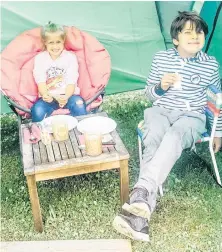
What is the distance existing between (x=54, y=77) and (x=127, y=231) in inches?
70.1

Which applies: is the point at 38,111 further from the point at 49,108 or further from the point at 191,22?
the point at 191,22

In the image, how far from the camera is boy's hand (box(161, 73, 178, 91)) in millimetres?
3363

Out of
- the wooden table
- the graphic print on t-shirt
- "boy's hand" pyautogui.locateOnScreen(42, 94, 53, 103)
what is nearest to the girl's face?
the graphic print on t-shirt

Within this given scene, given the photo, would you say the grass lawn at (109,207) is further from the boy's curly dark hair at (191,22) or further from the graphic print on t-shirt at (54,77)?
the boy's curly dark hair at (191,22)

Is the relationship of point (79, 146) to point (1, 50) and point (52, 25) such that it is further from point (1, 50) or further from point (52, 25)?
point (1, 50)

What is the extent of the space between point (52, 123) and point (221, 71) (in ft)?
6.49

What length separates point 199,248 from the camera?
305cm

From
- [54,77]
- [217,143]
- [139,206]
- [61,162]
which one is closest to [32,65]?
[54,77]

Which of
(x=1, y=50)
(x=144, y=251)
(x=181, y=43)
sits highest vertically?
(x=181, y=43)

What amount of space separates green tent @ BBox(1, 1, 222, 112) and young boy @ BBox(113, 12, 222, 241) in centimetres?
97

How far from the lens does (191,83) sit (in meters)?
3.61

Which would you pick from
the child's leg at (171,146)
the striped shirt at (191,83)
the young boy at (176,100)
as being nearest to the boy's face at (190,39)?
the young boy at (176,100)

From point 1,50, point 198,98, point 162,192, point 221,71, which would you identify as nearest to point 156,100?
point 198,98

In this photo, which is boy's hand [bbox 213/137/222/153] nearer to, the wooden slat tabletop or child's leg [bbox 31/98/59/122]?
the wooden slat tabletop
